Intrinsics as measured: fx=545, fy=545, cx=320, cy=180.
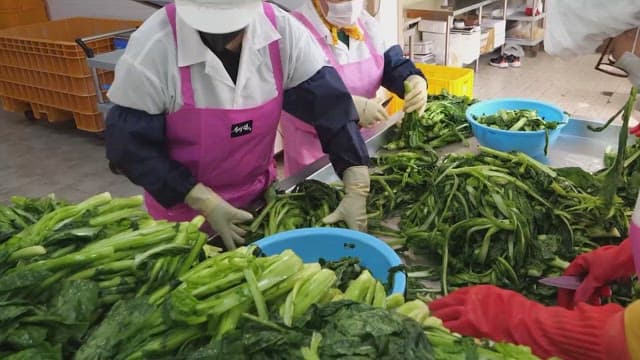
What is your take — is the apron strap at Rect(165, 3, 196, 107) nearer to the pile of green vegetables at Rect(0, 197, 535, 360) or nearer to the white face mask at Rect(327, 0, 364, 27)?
the pile of green vegetables at Rect(0, 197, 535, 360)

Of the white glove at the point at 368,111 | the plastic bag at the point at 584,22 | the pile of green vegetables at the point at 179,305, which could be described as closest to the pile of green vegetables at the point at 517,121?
the white glove at the point at 368,111

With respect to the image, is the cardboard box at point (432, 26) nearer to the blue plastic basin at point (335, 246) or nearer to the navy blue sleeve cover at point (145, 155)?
the navy blue sleeve cover at point (145, 155)

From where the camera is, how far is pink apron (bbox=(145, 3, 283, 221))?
6.25 ft

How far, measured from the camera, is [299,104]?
2.19 metres

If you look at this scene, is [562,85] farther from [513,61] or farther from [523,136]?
[523,136]

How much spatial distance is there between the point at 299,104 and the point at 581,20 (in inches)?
47.5

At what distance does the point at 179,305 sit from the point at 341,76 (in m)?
1.94

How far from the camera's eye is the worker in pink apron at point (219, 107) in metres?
1.80

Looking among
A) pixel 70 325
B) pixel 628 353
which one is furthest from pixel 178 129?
pixel 628 353

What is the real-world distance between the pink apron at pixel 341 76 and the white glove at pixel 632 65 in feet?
5.36

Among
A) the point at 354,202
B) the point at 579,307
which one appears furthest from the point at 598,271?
the point at 354,202

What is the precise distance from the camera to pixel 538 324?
1256 millimetres

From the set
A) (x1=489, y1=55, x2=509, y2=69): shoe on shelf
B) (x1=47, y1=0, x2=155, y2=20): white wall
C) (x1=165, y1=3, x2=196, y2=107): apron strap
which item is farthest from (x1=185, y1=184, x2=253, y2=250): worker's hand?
(x1=489, y1=55, x2=509, y2=69): shoe on shelf

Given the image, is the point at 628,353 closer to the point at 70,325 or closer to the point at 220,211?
the point at 70,325
